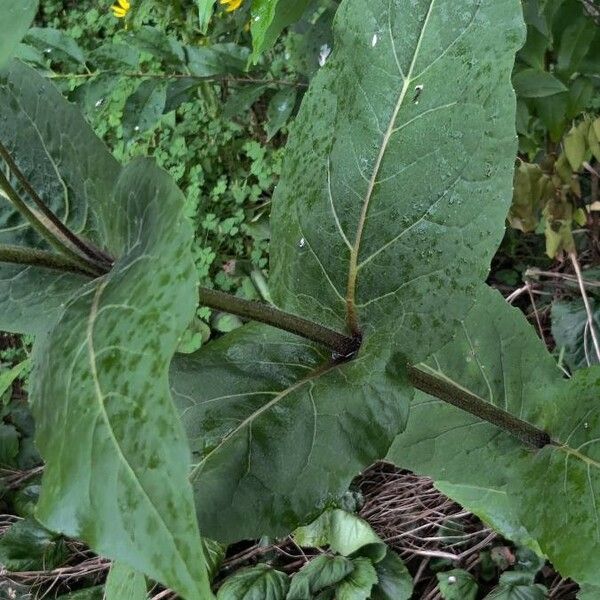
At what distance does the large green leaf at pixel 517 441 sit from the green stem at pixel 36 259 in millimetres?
492

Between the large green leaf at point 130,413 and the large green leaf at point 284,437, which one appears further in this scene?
the large green leaf at point 284,437

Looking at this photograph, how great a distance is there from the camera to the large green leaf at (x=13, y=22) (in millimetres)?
379

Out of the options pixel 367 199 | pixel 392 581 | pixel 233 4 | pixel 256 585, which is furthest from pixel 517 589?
pixel 233 4

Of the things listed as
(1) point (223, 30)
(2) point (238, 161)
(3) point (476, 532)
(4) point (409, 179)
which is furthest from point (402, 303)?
(2) point (238, 161)

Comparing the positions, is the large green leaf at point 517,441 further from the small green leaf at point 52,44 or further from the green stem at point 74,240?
the small green leaf at point 52,44

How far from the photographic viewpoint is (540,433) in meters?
0.86

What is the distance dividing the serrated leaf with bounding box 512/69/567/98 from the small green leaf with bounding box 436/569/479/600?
102 centimetres

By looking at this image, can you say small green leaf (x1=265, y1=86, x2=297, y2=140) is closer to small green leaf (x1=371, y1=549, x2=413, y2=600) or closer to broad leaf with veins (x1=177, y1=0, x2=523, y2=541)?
broad leaf with veins (x1=177, y1=0, x2=523, y2=541)

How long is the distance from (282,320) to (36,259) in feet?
0.69

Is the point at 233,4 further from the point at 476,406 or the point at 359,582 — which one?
the point at 359,582

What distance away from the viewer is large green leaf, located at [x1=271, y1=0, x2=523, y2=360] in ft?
2.11

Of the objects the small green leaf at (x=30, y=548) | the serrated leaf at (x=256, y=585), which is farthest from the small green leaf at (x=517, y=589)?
the small green leaf at (x=30, y=548)

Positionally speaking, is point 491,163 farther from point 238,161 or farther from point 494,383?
point 238,161

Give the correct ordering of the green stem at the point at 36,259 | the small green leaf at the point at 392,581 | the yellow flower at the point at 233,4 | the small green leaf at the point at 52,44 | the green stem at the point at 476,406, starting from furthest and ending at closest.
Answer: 1. the small green leaf at the point at 392,581
2. the yellow flower at the point at 233,4
3. the small green leaf at the point at 52,44
4. the green stem at the point at 476,406
5. the green stem at the point at 36,259
